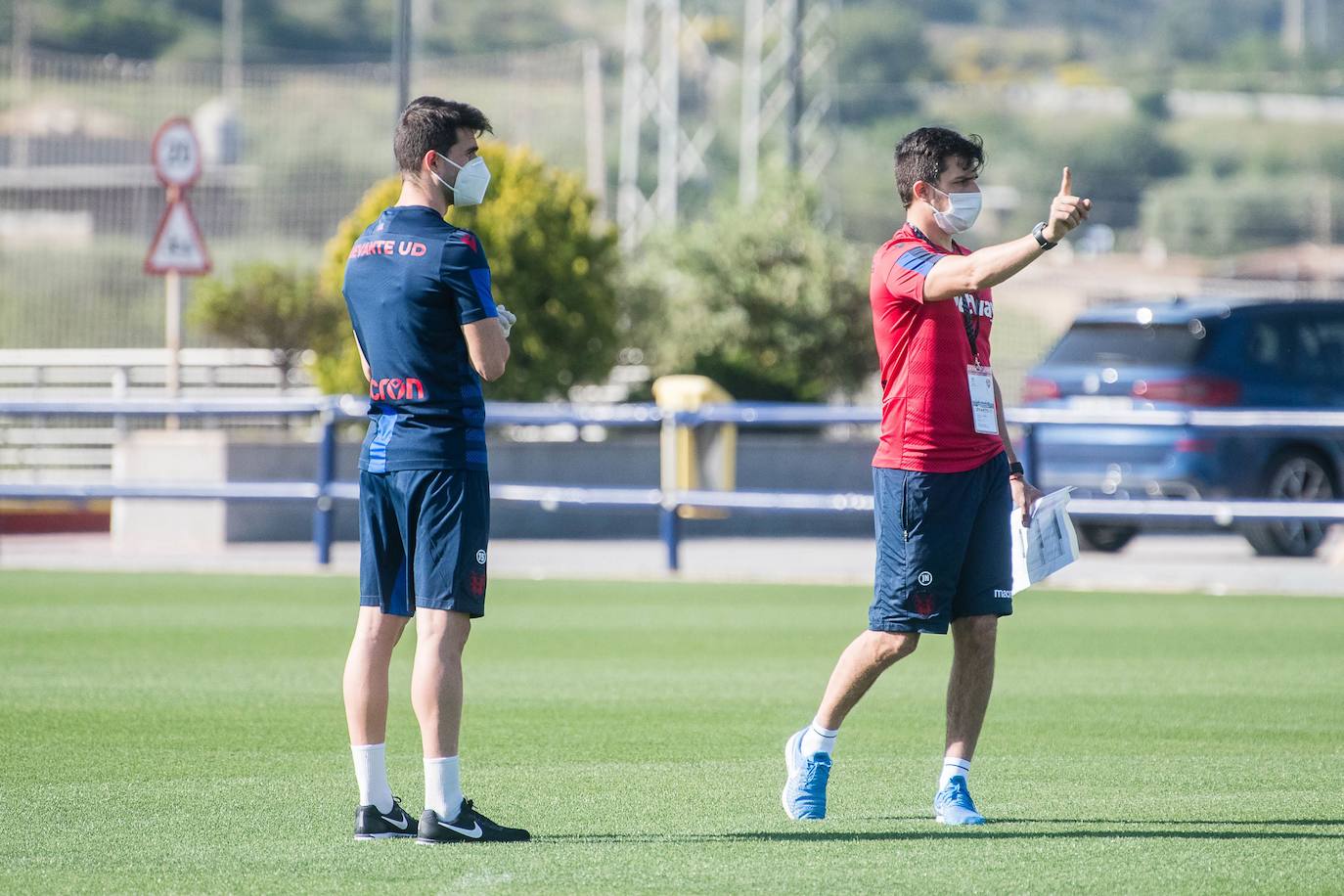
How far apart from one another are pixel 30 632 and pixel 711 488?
786cm

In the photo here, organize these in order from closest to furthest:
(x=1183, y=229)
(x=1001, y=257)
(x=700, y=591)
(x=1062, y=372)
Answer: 1. (x=1001, y=257)
2. (x=700, y=591)
3. (x=1062, y=372)
4. (x=1183, y=229)

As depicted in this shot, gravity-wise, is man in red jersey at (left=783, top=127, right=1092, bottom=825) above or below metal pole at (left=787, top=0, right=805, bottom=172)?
below

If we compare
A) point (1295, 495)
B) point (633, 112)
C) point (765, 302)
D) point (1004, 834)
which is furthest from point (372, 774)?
point (633, 112)

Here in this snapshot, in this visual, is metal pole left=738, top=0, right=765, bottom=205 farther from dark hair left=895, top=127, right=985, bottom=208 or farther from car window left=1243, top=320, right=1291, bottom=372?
dark hair left=895, top=127, right=985, bottom=208

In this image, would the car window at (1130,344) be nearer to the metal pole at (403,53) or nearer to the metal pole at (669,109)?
the metal pole at (403,53)

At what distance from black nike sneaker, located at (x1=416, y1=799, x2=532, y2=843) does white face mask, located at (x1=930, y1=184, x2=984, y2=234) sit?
2.09m

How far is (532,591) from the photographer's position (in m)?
13.1

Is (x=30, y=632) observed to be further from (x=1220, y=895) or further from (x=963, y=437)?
(x=1220, y=895)

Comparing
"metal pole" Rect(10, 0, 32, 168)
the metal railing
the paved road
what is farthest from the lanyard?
"metal pole" Rect(10, 0, 32, 168)

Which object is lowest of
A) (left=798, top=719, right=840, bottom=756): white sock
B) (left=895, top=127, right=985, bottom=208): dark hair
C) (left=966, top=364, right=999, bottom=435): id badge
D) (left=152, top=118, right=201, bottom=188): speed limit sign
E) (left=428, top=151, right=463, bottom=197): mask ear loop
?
(left=798, top=719, right=840, bottom=756): white sock

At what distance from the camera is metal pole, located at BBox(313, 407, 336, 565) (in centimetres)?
1441

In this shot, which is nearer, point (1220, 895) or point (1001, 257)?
point (1220, 895)

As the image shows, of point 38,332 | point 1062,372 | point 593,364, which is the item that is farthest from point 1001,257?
point 38,332

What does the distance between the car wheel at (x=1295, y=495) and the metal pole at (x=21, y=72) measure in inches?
990
